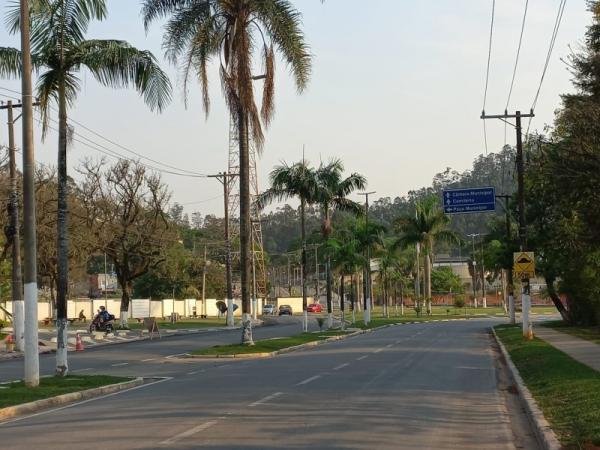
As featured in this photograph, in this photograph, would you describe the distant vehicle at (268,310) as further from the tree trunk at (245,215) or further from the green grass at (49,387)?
the green grass at (49,387)

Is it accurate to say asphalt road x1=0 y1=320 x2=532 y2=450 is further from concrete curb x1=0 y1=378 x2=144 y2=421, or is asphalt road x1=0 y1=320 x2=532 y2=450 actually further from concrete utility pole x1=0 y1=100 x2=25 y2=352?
concrete utility pole x1=0 y1=100 x2=25 y2=352

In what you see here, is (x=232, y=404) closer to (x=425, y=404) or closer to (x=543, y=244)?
(x=425, y=404)

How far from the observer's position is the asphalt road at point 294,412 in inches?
442

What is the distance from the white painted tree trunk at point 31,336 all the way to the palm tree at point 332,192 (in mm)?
28932

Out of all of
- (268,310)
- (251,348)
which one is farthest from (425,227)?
(251,348)

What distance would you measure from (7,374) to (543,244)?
29.8 metres

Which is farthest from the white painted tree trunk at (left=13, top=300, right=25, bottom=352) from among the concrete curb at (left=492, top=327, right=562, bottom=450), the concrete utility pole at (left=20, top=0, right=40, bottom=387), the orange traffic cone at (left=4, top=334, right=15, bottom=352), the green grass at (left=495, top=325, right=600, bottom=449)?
the concrete curb at (left=492, top=327, right=562, bottom=450)

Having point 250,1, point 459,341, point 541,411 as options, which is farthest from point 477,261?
point 541,411

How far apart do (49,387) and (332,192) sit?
30.5 metres

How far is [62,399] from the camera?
17.0 m

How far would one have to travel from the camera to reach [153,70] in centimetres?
2191

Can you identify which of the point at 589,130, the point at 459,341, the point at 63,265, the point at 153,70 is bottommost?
the point at 459,341

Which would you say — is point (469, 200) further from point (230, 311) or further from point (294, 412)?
point (294, 412)

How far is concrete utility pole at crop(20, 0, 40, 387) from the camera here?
18453mm
